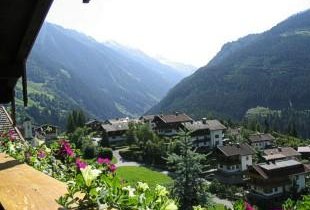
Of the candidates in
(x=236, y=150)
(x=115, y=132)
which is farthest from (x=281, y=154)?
(x=115, y=132)

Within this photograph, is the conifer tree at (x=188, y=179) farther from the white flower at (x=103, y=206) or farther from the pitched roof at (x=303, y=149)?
the pitched roof at (x=303, y=149)

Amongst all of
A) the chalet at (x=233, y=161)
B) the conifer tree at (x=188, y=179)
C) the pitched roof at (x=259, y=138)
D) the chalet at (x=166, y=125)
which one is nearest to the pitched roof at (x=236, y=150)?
the chalet at (x=233, y=161)

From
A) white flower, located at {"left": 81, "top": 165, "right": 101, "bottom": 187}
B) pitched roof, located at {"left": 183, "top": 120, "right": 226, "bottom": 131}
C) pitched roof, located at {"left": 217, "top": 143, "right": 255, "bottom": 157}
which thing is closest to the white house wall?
pitched roof, located at {"left": 217, "top": 143, "right": 255, "bottom": 157}

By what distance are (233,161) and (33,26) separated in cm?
5955

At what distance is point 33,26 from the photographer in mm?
4020

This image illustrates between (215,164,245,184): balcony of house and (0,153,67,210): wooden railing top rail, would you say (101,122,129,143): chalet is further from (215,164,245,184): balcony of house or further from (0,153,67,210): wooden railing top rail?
(0,153,67,210): wooden railing top rail

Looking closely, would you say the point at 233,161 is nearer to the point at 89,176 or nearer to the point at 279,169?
the point at 279,169

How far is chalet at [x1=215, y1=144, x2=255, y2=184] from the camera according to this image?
61125 mm

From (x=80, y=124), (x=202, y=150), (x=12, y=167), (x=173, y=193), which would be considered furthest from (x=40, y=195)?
(x=80, y=124)

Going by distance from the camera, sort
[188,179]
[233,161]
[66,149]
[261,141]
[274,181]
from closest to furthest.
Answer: [66,149], [188,179], [274,181], [233,161], [261,141]

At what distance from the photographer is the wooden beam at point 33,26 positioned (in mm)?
3438

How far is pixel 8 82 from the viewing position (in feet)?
19.2

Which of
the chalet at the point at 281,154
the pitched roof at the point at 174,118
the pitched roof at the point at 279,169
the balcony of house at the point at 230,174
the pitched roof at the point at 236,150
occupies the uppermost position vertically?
the pitched roof at the point at 279,169

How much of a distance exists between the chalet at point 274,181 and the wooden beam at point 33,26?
45.8m
